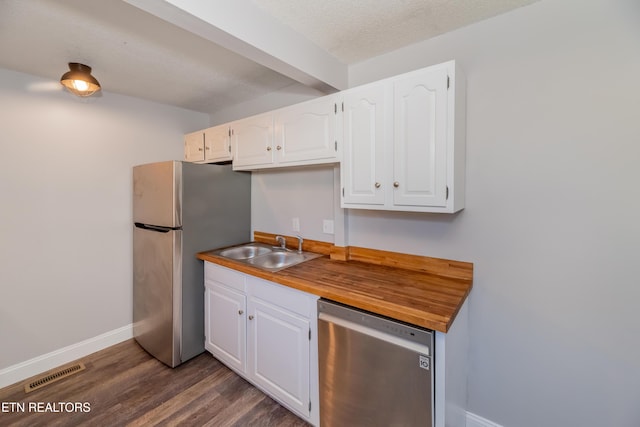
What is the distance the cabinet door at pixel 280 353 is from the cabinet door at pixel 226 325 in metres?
0.11

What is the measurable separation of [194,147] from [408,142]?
2386mm

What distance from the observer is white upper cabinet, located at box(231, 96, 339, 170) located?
183cm

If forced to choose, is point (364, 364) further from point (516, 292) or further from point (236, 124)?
point (236, 124)

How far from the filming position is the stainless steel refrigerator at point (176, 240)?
7.16 feet

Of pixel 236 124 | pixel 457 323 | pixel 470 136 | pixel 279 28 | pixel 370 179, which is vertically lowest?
pixel 457 323

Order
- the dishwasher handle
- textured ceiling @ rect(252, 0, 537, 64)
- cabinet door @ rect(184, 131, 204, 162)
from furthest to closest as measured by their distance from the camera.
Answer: cabinet door @ rect(184, 131, 204, 162), textured ceiling @ rect(252, 0, 537, 64), the dishwasher handle

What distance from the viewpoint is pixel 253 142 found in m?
2.30

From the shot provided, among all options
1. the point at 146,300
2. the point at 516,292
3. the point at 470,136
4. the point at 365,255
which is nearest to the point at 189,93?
the point at 146,300

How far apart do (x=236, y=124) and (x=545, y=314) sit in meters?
2.58

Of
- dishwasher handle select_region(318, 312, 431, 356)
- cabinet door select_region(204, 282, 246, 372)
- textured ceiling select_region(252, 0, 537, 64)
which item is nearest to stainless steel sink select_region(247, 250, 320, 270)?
cabinet door select_region(204, 282, 246, 372)

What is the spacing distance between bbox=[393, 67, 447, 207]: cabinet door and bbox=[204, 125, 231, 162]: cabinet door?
167cm

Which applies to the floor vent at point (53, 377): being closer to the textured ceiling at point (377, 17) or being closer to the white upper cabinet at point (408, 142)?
the white upper cabinet at point (408, 142)

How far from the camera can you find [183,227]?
218cm

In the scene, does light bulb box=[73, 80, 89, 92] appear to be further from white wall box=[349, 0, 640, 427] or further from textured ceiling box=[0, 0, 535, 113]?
white wall box=[349, 0, 640, 427]
